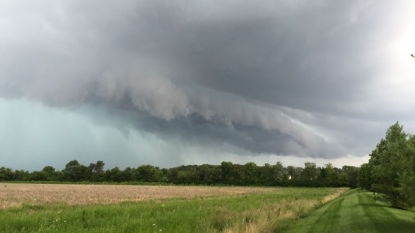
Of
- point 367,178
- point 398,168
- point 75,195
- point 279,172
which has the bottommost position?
point 75,195

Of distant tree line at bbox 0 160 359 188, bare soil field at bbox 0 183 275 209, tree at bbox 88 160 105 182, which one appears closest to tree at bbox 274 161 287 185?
distant tree line at bbox 0 160 359 188

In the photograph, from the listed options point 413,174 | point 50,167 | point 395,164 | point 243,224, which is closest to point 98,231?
point 243,224

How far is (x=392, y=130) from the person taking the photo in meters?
37.8

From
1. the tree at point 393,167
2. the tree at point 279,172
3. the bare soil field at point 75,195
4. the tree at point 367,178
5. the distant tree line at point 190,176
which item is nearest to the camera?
the tree at point 393,167

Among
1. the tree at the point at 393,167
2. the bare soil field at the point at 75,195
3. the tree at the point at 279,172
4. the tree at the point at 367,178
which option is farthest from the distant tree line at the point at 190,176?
the tree at the point at 393,167

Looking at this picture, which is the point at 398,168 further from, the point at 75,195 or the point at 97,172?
the point at 97,172

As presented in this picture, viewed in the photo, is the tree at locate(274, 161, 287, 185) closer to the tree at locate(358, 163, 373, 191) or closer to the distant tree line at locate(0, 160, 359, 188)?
the distant tree line at locate(0, 160, 359, 188)

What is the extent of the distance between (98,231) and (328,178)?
179623 millimetres

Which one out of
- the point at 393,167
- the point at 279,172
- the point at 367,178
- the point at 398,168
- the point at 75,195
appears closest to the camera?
the point at 398,168

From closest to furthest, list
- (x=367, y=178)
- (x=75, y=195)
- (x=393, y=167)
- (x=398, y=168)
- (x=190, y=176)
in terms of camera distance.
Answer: (x=398, y=168) → (x=393, y=167) → (x=75, y=195) → (x=367, y=178) → (x=190, y=176)

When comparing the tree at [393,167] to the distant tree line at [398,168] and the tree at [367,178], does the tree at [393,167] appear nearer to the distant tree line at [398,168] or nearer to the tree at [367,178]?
the distant tree line at [398,168]

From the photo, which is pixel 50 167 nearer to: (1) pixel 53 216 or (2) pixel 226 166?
(2) pixel 226 166

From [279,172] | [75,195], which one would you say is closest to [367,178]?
[75,195]

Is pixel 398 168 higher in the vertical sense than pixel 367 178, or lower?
lower
